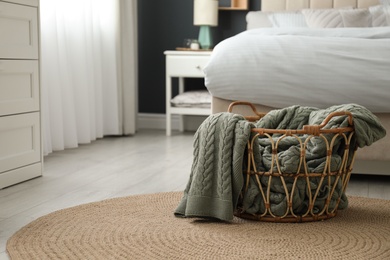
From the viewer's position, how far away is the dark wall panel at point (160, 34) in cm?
505

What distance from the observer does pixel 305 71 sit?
2809mm

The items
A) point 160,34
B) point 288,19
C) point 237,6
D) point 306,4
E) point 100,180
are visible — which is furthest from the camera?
point 160,34

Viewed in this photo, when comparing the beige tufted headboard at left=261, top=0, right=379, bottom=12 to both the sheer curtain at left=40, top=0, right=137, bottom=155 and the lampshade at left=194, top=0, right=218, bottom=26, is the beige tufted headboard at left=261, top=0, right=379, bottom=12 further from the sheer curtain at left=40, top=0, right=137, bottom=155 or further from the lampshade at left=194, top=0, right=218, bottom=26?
the sheer curtain at left=40, top=0, right=137, bottom=155

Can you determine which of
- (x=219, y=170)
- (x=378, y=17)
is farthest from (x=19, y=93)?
(x=378, y=17)

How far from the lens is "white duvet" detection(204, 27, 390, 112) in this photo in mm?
2752

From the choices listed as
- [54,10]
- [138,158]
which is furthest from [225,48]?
[54,10]

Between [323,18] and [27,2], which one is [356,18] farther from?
[27,2]

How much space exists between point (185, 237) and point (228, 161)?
280 millimetres

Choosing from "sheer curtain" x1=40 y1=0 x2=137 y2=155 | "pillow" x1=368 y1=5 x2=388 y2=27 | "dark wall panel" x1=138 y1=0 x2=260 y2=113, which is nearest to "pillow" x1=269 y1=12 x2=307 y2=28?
"pillow" x1=368 y1=5 x2=388 y2=27

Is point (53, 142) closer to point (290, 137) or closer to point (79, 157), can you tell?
point (79, 157)

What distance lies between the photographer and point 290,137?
6.97 feet

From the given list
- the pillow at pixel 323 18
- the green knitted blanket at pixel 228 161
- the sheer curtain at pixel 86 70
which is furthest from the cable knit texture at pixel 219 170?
the pillow at pixel 323 18

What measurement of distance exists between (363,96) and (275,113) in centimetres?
62

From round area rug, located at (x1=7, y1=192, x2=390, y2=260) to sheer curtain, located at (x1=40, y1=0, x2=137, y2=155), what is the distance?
5.32ft
